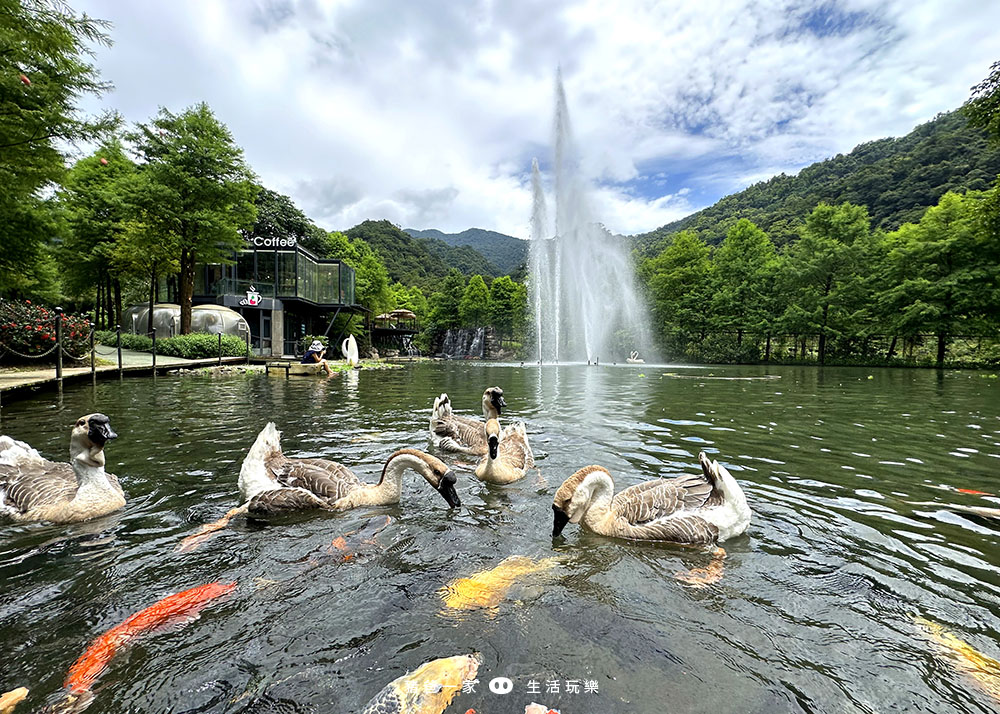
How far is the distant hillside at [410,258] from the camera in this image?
122312 millimetres

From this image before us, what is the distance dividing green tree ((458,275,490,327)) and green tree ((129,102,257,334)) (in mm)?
43350

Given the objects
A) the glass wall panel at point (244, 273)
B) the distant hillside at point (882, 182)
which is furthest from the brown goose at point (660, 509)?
the distant hillside at point (882, 182)

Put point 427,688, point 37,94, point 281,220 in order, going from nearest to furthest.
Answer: point 427,688 → point 37,94 → point 281,220

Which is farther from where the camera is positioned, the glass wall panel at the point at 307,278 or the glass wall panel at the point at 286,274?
the glass wall panel at the point at 307,278

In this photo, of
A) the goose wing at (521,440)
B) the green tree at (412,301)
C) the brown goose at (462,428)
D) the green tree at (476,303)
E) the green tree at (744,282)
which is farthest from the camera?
the green tree at (412,301)

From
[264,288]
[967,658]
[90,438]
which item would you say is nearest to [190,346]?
[264,288]

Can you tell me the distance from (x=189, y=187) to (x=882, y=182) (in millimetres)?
81829

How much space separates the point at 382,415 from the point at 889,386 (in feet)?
72.9

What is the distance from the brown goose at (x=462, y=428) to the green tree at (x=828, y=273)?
1778 inches

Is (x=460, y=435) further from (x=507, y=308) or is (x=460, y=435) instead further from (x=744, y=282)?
(x=507, y=308)

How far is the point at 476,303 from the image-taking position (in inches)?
2901

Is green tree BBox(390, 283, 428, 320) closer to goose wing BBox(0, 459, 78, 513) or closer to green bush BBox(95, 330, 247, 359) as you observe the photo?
green bush BBox(95, 330, 247, 359)

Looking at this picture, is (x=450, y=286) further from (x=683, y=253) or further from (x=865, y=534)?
(x=865, y=534)

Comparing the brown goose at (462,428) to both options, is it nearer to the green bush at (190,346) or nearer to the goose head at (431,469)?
the goose head at (431,469)
